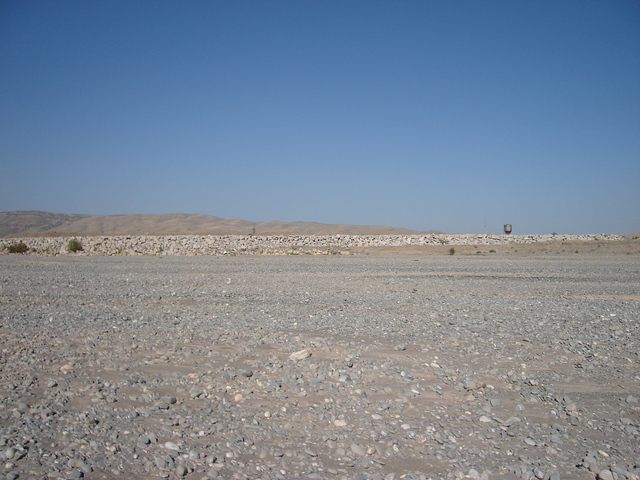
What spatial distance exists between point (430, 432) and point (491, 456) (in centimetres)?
54

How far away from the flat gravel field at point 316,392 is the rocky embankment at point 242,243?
2812 cm

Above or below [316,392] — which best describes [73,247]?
above

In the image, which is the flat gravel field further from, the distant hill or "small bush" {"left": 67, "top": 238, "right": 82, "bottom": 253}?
the distant hill

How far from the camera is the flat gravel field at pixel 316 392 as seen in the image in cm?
370

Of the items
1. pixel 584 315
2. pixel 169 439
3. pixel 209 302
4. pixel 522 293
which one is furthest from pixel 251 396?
pixel 522 293

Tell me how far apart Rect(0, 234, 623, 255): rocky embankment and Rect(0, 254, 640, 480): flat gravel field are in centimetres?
2812

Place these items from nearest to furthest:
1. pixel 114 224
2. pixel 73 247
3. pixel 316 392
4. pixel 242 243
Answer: pixel 316 392, pixel 73 247, pixel 242 243, pixel 114 224

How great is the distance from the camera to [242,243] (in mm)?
44531

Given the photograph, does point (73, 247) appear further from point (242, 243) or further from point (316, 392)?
point (316, 392)

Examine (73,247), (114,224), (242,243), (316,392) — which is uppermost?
(114,224)

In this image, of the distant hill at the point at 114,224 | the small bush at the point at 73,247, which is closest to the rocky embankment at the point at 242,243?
the small bush at the point at 73,247

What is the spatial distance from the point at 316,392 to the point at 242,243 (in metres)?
40.1

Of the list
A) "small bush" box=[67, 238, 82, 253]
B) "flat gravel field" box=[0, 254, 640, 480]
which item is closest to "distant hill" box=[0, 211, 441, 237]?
"small bush" box=[67, 238, 82, 253]

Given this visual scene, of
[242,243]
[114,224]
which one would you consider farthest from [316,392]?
[114,224]
